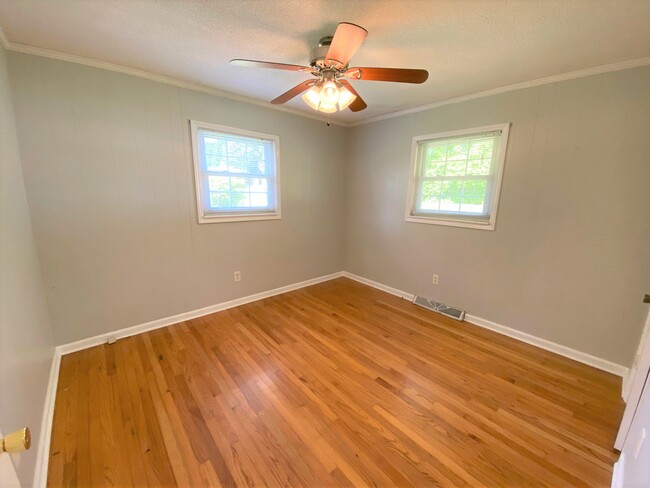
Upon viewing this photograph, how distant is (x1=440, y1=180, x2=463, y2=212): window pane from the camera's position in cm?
285

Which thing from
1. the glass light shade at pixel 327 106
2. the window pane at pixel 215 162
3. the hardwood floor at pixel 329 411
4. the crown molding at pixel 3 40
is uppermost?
the crown molding at pixel 3 40

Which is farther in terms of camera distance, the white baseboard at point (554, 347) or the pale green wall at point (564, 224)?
the white baseboard at point (554, 347)

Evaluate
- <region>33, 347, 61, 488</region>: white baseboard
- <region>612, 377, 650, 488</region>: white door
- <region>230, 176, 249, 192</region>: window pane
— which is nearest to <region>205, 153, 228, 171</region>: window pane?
<region>230, 176, 249, 192</region>: window pane

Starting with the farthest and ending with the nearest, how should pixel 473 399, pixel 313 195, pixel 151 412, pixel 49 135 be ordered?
pixel 313 195
pixel 49 135
pixel 473 399
pixel 151 412

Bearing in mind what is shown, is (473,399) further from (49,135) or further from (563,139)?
(49,135)

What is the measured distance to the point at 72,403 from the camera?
66.6 inches

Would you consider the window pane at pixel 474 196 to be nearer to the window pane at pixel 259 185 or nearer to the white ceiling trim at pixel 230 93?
the white ceiling trim at pixel 230 93

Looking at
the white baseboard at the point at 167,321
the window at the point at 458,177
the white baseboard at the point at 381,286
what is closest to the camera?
the white baseboard at the point at 167,321

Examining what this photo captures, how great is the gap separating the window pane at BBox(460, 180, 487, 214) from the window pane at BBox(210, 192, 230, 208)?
2.61 metres

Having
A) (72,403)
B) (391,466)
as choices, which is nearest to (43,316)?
(72,403)

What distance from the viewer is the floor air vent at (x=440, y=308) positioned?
2889 millimetres

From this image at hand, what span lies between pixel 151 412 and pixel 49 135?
84.0 inches

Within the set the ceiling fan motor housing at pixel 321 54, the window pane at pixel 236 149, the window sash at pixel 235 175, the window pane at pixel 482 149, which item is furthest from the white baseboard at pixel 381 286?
the ceiling fan motor housing at pixel 321 54

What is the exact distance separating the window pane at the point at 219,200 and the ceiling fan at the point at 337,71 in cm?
139
